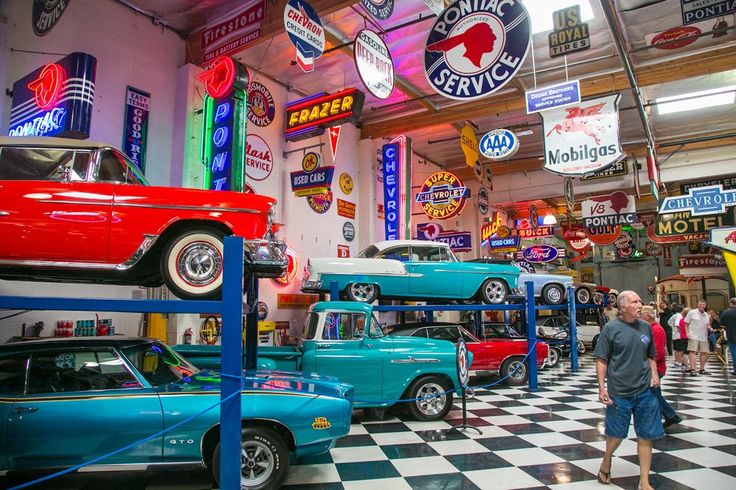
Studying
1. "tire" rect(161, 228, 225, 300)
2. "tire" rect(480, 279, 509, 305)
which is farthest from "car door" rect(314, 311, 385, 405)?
"tire" rect(480, 279, 509, 305)

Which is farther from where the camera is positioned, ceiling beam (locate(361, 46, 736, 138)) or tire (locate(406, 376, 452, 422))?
ceiling beam (locate(361, 46, 736, 138))

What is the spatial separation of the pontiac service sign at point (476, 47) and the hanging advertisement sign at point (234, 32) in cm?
424

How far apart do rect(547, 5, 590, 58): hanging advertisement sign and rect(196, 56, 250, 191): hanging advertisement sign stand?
19.3 ft

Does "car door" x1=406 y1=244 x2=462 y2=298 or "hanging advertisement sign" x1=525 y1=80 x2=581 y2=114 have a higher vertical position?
"hanging advertisement sign" x1=525 y1=80 x2=581 y2=114

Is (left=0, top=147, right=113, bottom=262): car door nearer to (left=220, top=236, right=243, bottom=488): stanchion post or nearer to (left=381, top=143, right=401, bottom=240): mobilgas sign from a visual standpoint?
(left=220, top=236, right=243, bottom=488): stanchion post

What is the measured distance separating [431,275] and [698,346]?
25.4 ft

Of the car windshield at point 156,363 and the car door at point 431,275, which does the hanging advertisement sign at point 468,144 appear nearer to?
the car door at point 431,275

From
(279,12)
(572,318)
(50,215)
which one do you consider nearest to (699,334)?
(572,318)

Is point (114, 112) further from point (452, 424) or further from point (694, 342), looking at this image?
point (694, 342)

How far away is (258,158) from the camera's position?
12.0m

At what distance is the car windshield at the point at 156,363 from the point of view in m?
4.26

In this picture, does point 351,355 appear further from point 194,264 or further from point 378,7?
point 378,7

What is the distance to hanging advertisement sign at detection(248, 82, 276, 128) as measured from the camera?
39.0 feet

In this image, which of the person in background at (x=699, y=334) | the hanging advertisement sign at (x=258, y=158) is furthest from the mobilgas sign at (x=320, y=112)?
the person in background at (x=699, y=334)
